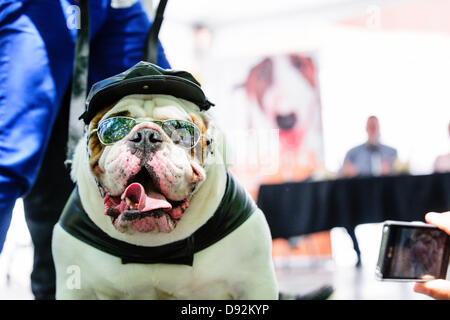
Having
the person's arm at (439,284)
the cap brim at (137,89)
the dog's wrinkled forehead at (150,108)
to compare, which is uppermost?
the cap brim at (137,89)

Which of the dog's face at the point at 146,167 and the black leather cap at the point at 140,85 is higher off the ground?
the black leather cap at the point at 140,85

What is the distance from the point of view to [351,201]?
123 centimetres

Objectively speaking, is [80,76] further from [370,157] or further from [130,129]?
[370,157]

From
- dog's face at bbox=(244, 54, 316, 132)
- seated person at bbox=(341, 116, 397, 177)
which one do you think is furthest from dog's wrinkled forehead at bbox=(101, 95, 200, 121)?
seated person at bbox=(341, 116, 397, 177)

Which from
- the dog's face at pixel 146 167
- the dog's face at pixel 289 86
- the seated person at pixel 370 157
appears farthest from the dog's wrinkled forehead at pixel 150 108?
the seated person at pixel 370 157

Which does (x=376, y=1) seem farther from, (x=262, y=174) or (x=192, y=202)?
(x=192, y=202)

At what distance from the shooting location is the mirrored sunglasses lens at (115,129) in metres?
0.75

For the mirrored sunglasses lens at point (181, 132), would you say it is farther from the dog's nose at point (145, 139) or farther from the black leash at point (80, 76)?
the black leash at point (80, 76)

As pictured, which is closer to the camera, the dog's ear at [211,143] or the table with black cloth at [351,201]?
the dog's ear at [211,143]

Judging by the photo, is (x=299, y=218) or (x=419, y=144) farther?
(x=299, y=218)

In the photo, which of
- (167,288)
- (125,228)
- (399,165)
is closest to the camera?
(125,228)
